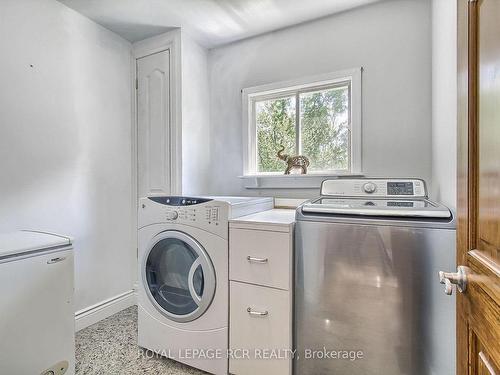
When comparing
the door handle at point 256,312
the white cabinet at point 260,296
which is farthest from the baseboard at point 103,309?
the door handle at point 256,312

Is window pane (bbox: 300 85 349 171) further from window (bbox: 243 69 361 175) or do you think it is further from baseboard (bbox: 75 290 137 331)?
baseboard (bbox: 75 290 137 331)

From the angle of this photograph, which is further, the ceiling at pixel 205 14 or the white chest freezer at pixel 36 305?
the ceiling at pixel 205 14

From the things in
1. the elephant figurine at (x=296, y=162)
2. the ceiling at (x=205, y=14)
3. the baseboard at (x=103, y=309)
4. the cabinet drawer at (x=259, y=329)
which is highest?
the ceiling at (x=205, y=14)

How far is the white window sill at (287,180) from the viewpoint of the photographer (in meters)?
2.05

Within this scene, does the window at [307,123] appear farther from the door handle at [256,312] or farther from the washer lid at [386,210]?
the door handle at [256,312]

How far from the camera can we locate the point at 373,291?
112 centimetres

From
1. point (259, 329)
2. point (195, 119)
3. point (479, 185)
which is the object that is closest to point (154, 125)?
point (195, 119)

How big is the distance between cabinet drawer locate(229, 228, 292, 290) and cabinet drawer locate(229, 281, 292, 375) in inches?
1.9

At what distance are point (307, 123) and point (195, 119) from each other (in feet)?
3.25

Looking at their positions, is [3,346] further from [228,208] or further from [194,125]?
[194,125]

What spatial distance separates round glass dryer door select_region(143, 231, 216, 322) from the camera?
59.5 inches

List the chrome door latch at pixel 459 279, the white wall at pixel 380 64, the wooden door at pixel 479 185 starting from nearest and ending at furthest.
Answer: the wooden door at pixel 479 185 < the chrome door latch at pixel 459 279 < the white wall at pixel 380 64

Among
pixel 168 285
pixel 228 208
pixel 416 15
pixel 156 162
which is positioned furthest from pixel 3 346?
pixel 416 15

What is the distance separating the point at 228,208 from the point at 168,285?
70 centimetres
